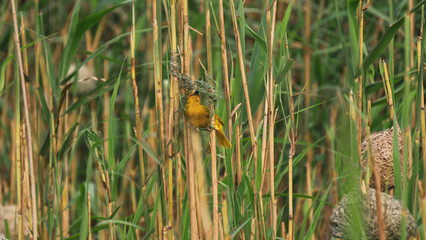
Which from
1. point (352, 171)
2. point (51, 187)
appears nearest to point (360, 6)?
point (352, 171)

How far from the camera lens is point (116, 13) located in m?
3.03

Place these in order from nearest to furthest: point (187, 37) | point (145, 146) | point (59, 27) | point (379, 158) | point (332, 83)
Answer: point (187, 37), point (145, 146), point (379, 158), point (332, 83), point (59, 27)

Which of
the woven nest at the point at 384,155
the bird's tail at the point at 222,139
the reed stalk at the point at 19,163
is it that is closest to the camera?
the bird's tail at the point at 222,139

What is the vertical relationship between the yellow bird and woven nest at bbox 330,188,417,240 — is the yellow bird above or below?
above

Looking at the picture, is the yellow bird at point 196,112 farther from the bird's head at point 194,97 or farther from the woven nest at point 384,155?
the woven nest at point 384,155

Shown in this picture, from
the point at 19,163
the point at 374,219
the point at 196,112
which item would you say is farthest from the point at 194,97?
the point at 19,163

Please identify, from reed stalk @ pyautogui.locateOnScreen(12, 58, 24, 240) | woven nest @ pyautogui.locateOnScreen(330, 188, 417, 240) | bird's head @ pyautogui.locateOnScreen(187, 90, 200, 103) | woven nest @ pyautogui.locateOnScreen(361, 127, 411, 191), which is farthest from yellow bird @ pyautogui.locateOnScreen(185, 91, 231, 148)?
reed stalk @ pyautogui.locateOnScreen(12, 58, 24, 240)

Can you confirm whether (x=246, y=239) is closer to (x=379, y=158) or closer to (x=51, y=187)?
(x=379, y=158)

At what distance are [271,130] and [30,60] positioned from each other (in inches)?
75.8

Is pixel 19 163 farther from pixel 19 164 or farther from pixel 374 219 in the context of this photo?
pixel 374 219

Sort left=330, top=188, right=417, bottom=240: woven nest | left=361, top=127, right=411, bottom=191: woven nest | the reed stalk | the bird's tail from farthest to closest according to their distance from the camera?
the reed stalk → left=361, top=127, right=411, bottom=191: woven nest → the bird's tail → left=330, top=188, right=417, bottom=240: woven nest

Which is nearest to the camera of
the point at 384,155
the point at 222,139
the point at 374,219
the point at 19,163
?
the point at 374,219

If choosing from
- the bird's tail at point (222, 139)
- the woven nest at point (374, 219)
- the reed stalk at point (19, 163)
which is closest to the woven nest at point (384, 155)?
the woven nest at point (374, 219)

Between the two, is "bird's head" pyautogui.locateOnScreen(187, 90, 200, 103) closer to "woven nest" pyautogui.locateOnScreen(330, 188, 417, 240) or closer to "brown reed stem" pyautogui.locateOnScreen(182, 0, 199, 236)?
"brown reed stem" pyautogui.locateOnScreen(182, 0, 199, 236)
